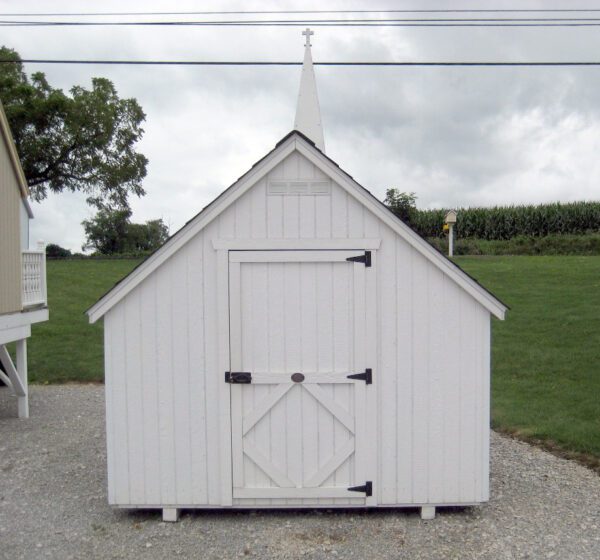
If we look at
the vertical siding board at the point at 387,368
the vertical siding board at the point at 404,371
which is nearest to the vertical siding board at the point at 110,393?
the vertical siding board at the point at 387,368

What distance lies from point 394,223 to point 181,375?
8.00 ft

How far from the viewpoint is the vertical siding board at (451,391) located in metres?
6.36

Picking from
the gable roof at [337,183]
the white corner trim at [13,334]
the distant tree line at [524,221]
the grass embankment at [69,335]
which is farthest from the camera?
the distant tree line at [524,221]

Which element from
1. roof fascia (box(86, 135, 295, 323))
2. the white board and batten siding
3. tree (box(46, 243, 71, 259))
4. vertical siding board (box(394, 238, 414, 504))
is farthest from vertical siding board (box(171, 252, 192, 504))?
tree (box(46, 243, 71, 259))

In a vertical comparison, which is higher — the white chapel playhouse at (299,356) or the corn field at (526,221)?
the corn field at (526,221)

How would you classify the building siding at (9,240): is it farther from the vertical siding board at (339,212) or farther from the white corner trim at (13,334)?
the vertical siding board at (339,212)

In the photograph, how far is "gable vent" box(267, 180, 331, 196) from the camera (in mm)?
6328

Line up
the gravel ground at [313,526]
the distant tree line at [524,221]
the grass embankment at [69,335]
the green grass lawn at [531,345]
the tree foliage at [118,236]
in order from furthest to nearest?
1. the tree foliage at [118,236]
2. the distant tree line at [524,221]
3. the grass embankment at [69,335]
4. the green grass lawn at [531,345]
5. the gravel ground at [313,526]

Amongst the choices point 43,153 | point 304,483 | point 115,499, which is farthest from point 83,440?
point 43,153

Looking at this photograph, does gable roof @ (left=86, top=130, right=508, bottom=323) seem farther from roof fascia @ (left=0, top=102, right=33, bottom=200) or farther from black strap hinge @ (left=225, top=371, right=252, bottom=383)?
roof fascia @ (left=0, top=102, right=33, bottom=200)

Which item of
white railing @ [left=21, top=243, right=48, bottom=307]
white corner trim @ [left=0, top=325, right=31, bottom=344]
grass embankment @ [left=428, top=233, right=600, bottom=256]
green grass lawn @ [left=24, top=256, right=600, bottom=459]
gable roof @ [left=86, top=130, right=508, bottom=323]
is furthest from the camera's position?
grass embankment @ [left=428, top=233, right=600, bottom=256]

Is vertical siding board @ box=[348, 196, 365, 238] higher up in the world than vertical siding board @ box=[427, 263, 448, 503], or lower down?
higher up

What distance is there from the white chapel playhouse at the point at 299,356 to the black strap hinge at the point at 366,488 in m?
0.02

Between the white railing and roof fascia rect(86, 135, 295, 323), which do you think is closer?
roof fascia rect(86, 135, 295, 323)
